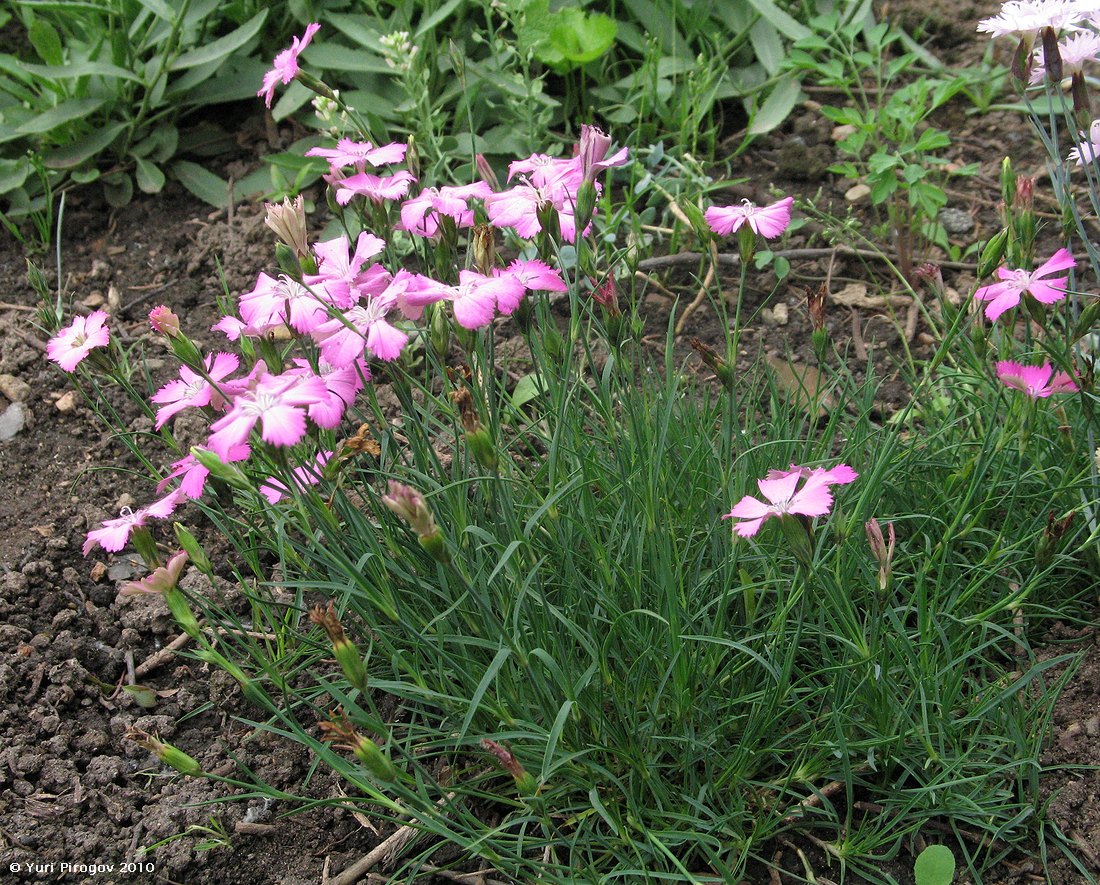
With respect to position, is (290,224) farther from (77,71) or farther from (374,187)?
(77,71)

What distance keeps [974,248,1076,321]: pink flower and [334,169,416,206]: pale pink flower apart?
0.89 meters

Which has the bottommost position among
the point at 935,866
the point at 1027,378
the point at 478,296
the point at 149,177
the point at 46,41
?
the point at 935,866

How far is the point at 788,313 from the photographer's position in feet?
8.83

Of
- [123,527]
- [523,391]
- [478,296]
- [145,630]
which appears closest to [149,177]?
[523,391]

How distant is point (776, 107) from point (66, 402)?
206 centimetres

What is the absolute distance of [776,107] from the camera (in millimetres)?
3072

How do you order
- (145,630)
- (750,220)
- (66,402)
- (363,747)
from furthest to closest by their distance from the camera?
(66,402) → (145,630) → (750,220) → (363,747)

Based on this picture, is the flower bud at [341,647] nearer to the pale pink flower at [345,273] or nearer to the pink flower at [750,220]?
the pale pink flower at [345,273]

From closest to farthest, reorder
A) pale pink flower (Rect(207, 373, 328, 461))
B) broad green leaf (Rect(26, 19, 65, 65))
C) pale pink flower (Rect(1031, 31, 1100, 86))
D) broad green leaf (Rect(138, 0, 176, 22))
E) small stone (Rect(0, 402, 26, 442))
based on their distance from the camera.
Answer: pale pink flower (Rect(207, 373, 328, 461)) < pale pink flower (Rect(1031, 31, 1100, 86)) < small stone (Rect(0, 402, 26, 442)) < broad green leaf (Rect(138, 0, 176, 22)) < broad green leaf (Rect(26, 19, 65, 65))

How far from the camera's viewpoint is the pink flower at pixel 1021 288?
1.61 metres

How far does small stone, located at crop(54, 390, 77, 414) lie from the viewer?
2.54 m

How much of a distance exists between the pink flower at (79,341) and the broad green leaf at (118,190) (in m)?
1.67

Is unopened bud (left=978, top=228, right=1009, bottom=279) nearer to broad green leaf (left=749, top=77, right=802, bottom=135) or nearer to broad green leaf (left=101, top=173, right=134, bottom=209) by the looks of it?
broad green leaf (left=749, top=77, right=802, bottom=135)

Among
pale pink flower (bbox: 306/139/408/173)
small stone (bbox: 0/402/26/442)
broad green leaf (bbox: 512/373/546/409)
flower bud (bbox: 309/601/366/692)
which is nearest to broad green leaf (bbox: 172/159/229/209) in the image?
small stone (bbox: 0/402/26/442)
